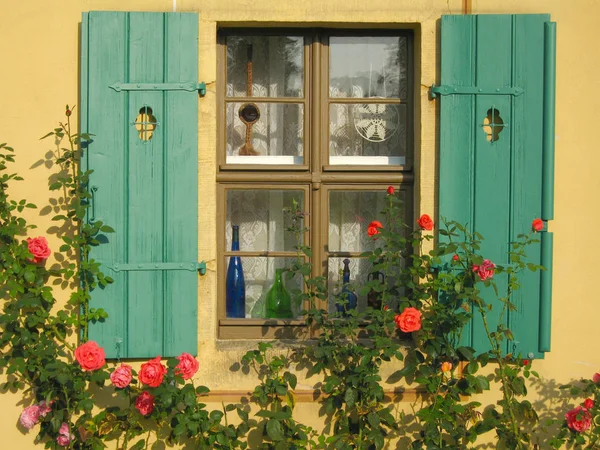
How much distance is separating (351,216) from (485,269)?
0.79 metres

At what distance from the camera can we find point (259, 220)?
175 inches

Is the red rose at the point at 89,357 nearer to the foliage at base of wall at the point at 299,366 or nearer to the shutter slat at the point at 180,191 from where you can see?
the foliage at base of wall at the point at 299,366

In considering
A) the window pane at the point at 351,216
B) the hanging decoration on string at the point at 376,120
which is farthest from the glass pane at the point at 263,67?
the window pane at the point at 351,216

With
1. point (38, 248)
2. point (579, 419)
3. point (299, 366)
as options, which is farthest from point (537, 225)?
point (38, 248)

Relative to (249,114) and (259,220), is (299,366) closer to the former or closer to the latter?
(259,220)

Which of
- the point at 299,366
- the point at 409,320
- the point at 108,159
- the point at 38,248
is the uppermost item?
the point at 108,159

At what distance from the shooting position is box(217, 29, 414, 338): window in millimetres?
4363

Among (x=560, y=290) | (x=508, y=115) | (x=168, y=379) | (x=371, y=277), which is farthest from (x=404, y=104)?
(x=168, y=379)

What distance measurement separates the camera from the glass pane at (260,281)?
4.42m

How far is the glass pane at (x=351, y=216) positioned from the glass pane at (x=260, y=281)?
256 millimetres

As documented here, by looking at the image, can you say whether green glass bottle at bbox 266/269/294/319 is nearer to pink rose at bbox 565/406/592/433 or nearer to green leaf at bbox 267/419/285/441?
green leaf at bbox 267/419/285/441

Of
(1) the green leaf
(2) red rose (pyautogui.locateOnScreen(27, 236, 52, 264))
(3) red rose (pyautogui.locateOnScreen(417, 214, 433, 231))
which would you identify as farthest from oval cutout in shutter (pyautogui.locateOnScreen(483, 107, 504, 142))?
(2) red rose (pyautogui.locateOnScreen(27, 236, 52, 264))

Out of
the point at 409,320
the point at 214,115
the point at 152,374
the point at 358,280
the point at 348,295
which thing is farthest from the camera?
the point at 358,280

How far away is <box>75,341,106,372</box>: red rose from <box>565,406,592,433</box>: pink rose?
215 centimetres
